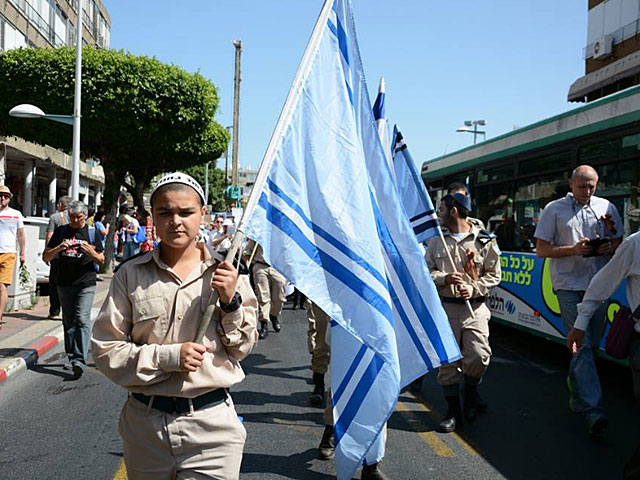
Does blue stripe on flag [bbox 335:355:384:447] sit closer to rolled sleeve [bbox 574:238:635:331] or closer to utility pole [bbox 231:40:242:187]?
rolled sleeve [bbox 574:238:635:331]

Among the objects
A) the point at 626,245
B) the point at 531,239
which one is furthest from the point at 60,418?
the point at 531,239

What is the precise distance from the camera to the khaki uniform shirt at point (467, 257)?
5906mm

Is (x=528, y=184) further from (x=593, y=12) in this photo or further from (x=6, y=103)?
(x=593, y=12)

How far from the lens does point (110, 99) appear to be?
840 inches

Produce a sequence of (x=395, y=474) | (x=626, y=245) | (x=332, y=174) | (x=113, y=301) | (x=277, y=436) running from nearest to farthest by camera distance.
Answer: (x=113, y=301)
(x=332, y=174)
(x=626, y=245)
(x=395, y=474)
(x=277, y=436)

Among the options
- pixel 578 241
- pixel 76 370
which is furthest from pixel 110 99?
pixel 578 241

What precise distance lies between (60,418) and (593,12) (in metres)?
36.0

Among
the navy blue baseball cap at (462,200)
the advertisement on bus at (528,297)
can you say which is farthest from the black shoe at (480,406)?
the advertisement on bus at (528,297)

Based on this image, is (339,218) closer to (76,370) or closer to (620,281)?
(620,281)

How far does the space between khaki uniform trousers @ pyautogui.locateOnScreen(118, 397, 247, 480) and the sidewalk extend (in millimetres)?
5204

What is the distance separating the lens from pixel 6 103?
21906 millimetres

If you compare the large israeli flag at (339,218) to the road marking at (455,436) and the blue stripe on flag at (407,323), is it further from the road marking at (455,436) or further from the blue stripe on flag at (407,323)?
the road marking at (455,436)

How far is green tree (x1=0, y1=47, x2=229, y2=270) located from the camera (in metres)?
21.3

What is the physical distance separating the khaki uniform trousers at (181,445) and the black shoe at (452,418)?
329 cm
